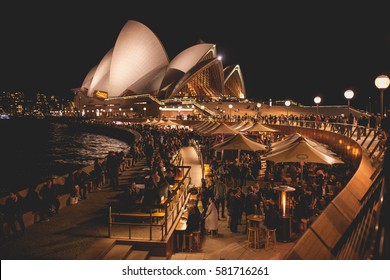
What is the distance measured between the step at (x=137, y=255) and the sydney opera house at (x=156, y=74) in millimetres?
49079

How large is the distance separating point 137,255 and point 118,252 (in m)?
0.36

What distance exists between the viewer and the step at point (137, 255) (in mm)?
6453

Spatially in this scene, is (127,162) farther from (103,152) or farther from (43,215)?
(103,152)

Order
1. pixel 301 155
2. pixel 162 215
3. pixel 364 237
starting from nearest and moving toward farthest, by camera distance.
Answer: pixel 364 237 → pixel 162 215 → pixel 301 155

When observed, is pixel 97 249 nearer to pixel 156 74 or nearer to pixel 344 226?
pixel 344 226

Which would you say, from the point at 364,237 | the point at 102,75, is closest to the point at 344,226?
the point at 364,237

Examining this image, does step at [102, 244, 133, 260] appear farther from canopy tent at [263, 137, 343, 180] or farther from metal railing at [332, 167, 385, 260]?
canopy tent at [263, 137, 343, 180]

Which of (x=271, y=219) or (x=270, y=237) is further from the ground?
(x=271, y=219)

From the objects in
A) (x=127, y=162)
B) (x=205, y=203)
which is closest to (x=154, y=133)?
(x=127, y=162)

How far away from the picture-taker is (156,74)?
221 feet

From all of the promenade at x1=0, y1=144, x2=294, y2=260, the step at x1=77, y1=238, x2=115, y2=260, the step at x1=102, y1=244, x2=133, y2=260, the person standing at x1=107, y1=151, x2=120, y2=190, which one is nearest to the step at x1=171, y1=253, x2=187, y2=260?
the promenade at x1=0, y1=144, x2=294, y2=260

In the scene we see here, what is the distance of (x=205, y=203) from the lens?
358 inches

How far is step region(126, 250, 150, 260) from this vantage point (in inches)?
254

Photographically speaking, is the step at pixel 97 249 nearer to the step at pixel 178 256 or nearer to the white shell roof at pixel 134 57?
the step at pixel 178 256
